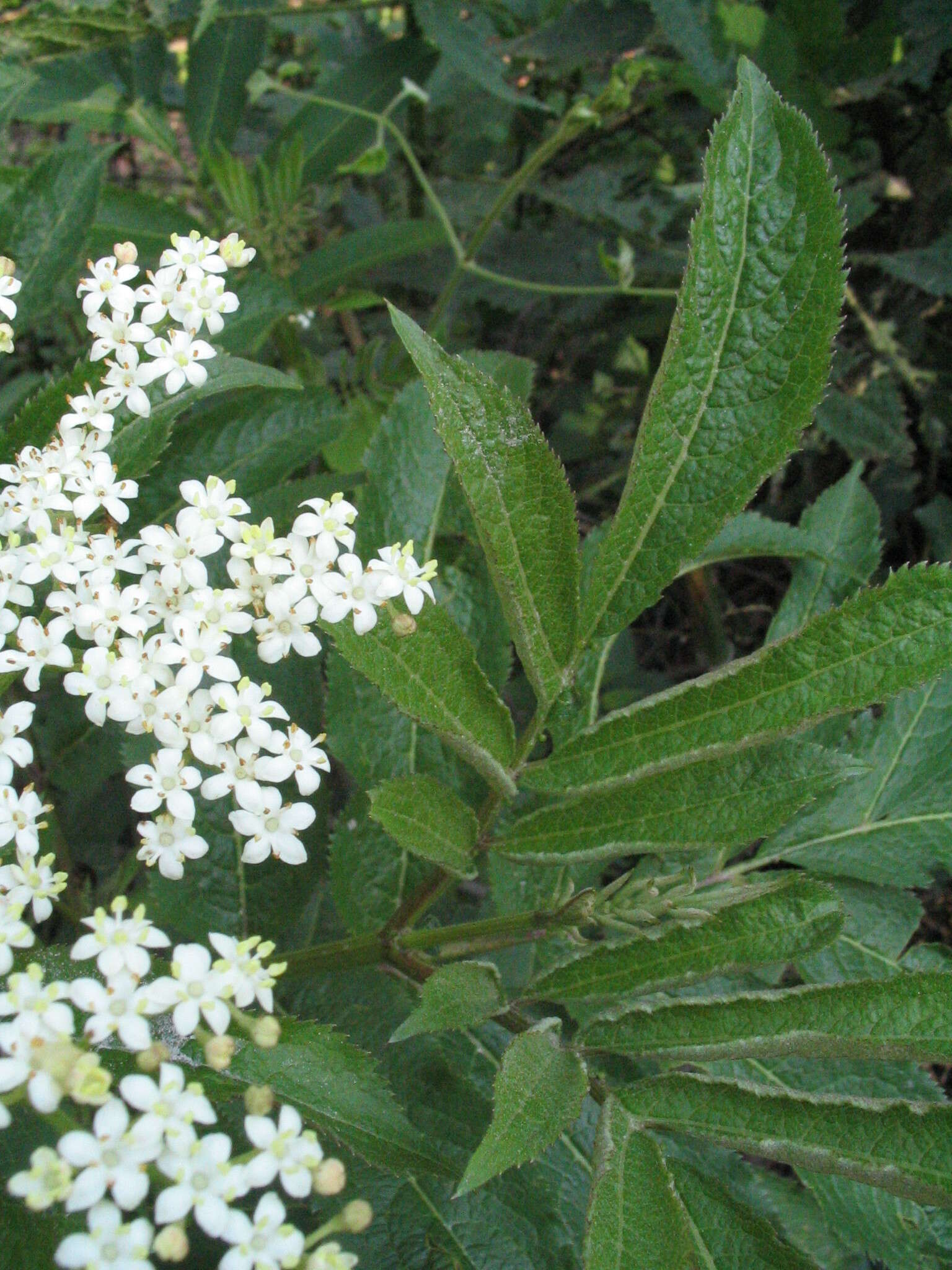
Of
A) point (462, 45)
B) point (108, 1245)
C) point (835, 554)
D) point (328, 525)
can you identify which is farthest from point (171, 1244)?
point (462, 45)

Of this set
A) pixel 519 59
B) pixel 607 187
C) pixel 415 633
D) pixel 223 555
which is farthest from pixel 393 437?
pixel 519 59

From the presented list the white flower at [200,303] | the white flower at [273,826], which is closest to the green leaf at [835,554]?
the white flower at [273,826]

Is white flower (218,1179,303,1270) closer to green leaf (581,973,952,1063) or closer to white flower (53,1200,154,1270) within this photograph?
white flower (53,1200,154,1270)

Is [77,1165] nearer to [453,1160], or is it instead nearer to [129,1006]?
[129,1006]

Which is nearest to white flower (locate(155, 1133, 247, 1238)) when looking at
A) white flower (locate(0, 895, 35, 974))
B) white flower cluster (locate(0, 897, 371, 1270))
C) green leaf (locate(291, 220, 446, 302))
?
white flower cluster (locate(0, 897, 371, 1270))

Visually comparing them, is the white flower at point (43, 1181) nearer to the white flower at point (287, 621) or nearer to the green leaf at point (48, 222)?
the white flower at point (287, 621)

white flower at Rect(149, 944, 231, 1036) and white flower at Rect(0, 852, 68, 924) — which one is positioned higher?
white flower at Rect(149, 944, 231, 1036)

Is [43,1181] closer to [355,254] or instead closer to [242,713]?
[242,713]
